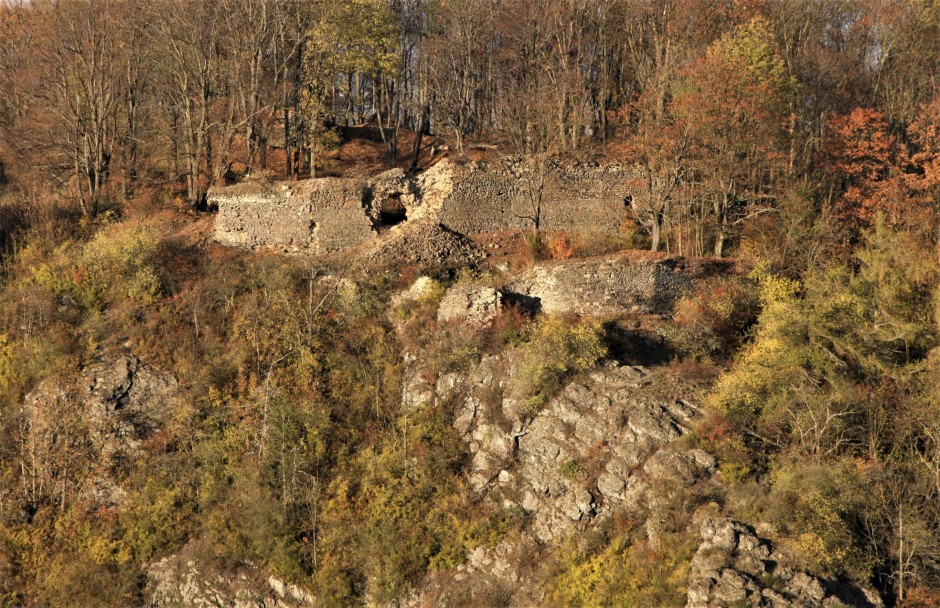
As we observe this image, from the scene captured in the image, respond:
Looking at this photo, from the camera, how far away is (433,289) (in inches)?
1056

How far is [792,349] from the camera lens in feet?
69.9

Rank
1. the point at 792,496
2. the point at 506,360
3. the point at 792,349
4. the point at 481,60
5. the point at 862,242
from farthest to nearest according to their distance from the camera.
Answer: the point at 481,60 → the point at 862,242 → the point at 506,360 → the point at 792,349 → the point at 792,496

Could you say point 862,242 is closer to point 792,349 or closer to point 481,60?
point 792,349

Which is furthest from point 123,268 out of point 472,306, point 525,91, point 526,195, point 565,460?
point 525,91

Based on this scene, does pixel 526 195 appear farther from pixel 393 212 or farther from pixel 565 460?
pixel 565 460

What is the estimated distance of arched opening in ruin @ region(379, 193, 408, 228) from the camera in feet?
102

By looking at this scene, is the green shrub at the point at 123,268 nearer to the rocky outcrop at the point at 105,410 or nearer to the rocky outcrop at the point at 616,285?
the rocky outcrop at the point at 105,410

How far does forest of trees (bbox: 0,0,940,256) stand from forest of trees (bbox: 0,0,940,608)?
0.17m

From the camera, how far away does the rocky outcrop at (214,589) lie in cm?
2098

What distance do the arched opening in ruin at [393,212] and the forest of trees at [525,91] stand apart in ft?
17.3

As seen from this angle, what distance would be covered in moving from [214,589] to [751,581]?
12.5 m

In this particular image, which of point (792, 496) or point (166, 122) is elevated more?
point (166, 122)

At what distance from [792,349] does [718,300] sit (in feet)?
13.7

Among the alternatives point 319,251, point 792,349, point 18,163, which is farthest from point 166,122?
point 792,349
